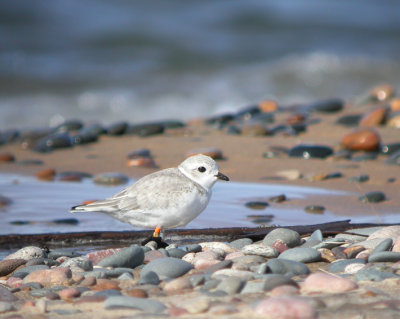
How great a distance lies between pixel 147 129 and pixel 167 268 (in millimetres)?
6448

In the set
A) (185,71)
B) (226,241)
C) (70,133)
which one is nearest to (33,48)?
(185,71)

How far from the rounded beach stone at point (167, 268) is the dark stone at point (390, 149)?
4.91 m

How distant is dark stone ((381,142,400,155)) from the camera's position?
838cm

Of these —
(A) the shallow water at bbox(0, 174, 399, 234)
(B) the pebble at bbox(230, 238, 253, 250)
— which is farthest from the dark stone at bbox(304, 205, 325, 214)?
(B) the pebble at bbox(230, 238, 253, 250)

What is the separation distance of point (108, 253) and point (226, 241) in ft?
3.39

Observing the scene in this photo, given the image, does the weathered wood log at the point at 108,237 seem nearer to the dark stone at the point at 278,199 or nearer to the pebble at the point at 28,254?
the pebble at the point at 28,254

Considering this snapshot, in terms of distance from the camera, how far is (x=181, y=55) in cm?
1745

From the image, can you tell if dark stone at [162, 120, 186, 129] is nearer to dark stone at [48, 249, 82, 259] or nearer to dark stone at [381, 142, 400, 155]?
dark stone at [381, 142, 400, 155]

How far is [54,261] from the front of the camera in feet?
14.9

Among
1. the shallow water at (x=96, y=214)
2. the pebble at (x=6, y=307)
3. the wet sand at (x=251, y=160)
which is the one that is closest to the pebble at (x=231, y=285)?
the pebble at (x=6, y=307)

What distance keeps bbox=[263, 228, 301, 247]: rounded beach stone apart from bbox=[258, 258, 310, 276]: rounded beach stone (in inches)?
23.4

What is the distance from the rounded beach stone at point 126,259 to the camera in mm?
4219

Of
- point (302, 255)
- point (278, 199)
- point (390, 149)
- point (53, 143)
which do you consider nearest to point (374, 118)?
point (390, 149)

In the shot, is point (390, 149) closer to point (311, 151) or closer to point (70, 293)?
point (311, 151)
